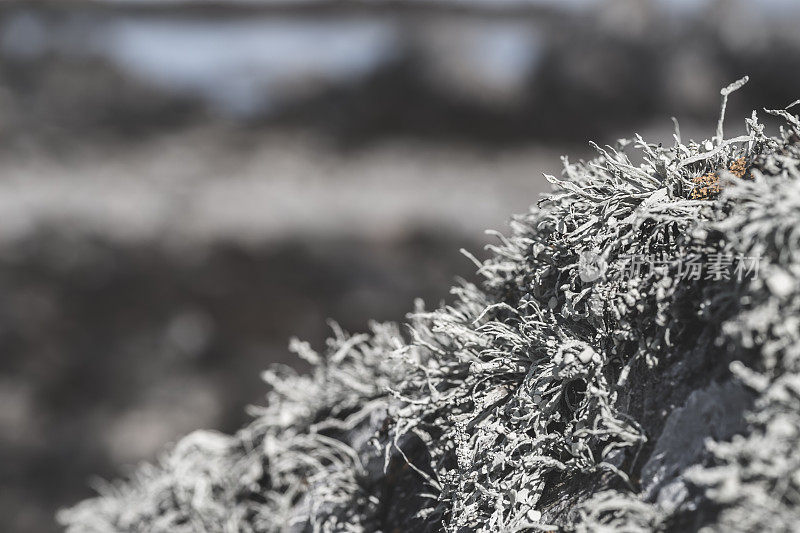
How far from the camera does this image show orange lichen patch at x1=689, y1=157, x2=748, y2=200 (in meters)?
0.99

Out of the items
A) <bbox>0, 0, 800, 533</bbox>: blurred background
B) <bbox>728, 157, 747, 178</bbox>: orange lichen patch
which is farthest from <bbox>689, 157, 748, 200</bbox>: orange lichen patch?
<bbox>0, 0, 800, 533</bbox>: blurred background

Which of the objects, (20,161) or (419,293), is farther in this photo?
(20,161)

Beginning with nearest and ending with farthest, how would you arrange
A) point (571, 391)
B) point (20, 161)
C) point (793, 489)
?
point (793, 489), point (571, 391), point (20, 161)

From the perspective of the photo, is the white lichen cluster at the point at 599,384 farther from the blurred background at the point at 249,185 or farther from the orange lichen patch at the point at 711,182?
the blurred background at the point at 249,185

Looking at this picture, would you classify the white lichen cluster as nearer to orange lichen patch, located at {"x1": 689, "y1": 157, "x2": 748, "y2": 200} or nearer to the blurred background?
orange lichen patch, located at {"x1": 689, "y1": 157, "x2": 748, "y2": 200}

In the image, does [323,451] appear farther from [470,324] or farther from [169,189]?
[169,189]

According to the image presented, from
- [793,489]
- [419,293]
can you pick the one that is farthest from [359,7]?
[793,489]

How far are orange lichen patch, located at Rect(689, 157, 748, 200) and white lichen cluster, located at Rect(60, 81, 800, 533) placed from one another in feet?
0.03

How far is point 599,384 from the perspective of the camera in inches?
36.9

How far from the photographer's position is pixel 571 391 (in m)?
1.00

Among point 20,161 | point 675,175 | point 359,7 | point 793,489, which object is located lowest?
point 793,489

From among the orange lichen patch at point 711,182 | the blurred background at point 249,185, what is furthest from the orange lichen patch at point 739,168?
the blurred background at point 249,185

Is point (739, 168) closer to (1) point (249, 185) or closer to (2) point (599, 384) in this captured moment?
(2) point (599, 384)

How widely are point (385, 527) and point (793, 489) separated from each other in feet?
2.47
